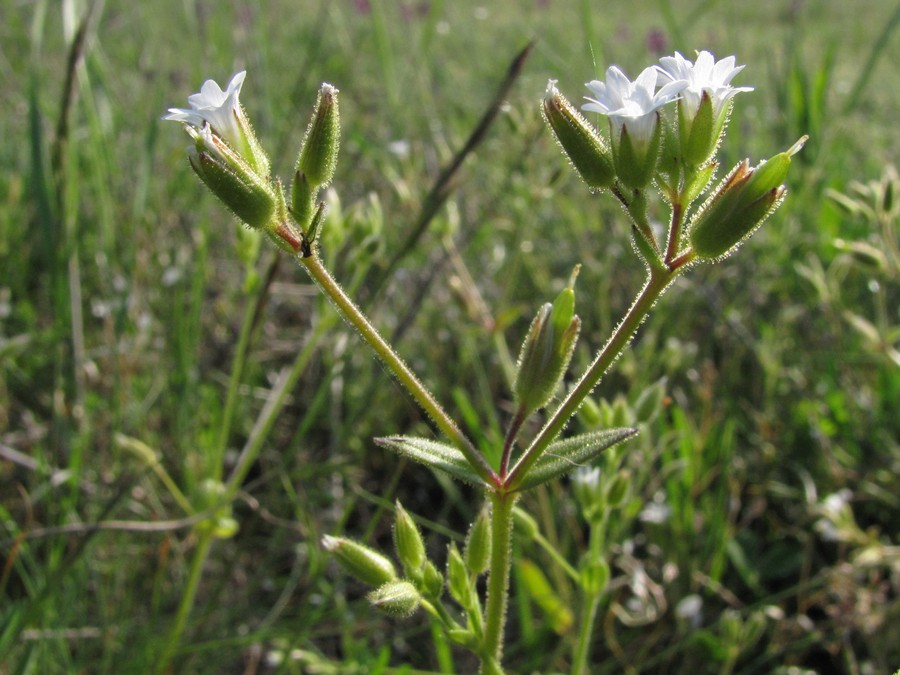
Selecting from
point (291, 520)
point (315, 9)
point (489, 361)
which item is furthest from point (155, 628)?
point (315, 9)

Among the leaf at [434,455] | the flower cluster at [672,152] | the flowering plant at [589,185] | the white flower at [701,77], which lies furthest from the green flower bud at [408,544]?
the white flower at [701,77]

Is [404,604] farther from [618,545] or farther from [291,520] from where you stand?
[291,520]

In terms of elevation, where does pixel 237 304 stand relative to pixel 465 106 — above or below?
below

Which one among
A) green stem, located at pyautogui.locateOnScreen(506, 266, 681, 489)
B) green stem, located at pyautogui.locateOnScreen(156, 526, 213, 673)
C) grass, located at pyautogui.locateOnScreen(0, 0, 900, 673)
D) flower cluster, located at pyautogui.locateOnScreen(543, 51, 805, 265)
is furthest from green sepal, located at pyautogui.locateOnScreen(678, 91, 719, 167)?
green stem, located at pyautogui.locateOnScreen(156, 526, 213, 673)

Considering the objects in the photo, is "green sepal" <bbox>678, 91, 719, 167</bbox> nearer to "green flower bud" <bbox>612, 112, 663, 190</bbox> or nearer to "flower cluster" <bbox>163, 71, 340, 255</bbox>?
"green flower bud" <bbox>612, 112, 663, 190</bbox>

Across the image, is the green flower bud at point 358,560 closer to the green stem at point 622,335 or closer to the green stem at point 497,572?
the green stem at point 497,572
